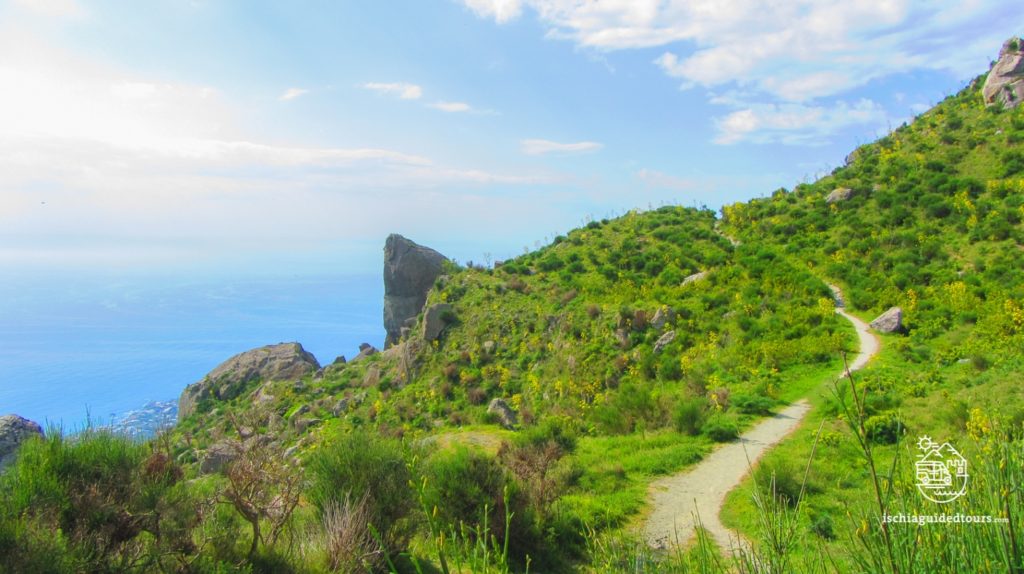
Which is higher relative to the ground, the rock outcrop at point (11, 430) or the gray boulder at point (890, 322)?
the gray boulder at point (890, 322)

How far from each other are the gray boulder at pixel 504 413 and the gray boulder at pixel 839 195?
2636 cm

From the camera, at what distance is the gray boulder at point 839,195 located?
110 feet

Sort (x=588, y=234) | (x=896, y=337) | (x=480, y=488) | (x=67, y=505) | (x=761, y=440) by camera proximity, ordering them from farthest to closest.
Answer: (x=588, y=234)
(x=896, y=337)
(x=761, y=440)
(x=480, y=488)
(x=67, y=505)

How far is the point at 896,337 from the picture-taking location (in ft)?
58.8

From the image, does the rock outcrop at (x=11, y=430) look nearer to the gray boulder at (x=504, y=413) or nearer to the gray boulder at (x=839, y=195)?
the gray boulder at (x=504, y=413)

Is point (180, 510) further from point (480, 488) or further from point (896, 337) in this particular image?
point (896, 337)

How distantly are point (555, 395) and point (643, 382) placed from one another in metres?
3.91

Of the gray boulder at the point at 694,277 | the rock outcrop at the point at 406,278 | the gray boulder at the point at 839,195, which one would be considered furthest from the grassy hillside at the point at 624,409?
the rock outcrop at the point at 406,278

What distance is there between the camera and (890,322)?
18.7 metres

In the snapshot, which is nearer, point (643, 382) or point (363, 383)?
point (643, 382)

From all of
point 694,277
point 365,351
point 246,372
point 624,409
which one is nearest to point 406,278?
point 365,351

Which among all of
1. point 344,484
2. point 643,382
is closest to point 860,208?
point 643,382

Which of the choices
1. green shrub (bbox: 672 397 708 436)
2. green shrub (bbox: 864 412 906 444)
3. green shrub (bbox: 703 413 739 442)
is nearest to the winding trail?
green shrub (bbox: 703 413 739 442)

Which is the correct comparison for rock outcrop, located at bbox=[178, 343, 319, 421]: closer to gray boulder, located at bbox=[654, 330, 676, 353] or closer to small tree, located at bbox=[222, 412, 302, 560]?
gray boulder, located at bbox=[654, 330, 676, 353]
